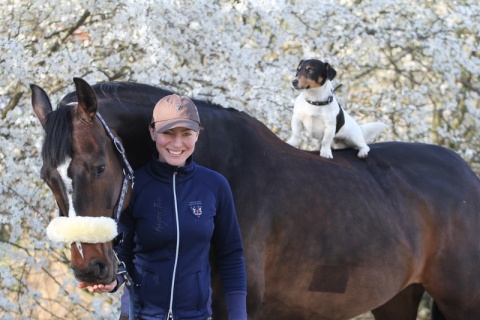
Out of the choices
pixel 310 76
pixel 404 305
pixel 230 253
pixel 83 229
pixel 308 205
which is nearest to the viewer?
pixel 83 229

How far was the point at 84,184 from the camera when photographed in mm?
2646

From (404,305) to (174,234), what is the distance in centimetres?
287

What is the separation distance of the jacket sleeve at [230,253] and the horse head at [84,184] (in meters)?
0.36

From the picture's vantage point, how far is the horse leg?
514cm

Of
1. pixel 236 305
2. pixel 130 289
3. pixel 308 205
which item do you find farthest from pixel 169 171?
pixel 308 205

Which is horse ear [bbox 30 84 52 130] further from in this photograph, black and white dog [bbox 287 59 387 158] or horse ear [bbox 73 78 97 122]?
black and white dog [bbox 287 59 387 158]

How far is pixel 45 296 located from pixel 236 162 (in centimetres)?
329

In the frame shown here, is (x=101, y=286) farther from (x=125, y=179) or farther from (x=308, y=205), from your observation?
(x=308, y=205)

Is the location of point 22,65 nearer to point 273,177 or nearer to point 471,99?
point 273,177

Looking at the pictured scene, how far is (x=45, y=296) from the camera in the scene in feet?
20.7

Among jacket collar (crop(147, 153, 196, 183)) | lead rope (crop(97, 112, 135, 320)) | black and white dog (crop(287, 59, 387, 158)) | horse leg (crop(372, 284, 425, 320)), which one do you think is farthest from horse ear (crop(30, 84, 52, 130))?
horse leg (crop(372, 284, 425, 320))

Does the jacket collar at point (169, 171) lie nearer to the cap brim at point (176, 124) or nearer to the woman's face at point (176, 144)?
the woman's face at point (176, 144)

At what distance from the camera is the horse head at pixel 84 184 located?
2.59 meters

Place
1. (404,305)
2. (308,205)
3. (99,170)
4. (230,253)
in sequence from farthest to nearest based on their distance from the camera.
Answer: (404,305), (308,205), (230,253), (99,170)
